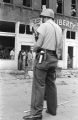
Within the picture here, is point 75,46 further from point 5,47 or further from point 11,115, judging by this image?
point 11,115

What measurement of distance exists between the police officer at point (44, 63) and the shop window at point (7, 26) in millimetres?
18811

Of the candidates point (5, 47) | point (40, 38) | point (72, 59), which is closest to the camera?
point (40, 38)

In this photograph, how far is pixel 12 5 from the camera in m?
24.9

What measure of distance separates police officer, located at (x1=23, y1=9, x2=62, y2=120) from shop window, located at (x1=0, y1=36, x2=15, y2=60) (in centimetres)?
1830

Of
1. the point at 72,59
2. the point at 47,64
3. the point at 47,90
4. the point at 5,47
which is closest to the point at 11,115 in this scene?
the point at 47,90

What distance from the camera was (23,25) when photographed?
2586 centimetres

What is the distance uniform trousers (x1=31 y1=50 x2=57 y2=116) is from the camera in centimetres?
541

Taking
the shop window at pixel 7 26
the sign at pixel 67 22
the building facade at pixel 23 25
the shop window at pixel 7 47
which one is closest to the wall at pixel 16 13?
the building facade at pixel 23 25

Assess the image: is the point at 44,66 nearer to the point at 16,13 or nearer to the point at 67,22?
the point at 16,13

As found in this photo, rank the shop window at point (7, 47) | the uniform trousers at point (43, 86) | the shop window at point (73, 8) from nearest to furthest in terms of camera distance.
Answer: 1. the uniform trousers at point (43, 86)
2. the shop window at point (7, 47)
3. the shop window at point (73, 8)

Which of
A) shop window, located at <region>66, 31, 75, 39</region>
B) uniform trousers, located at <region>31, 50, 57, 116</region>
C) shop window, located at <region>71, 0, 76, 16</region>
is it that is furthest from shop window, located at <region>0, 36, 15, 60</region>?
uniform trousers, located at <region>31, 50, 57, 116</region>

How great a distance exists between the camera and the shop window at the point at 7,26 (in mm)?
24280

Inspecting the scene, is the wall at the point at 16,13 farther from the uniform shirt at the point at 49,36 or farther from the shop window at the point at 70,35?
the uniform shirt at the point at 49,36

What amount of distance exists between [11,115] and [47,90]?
833mm
